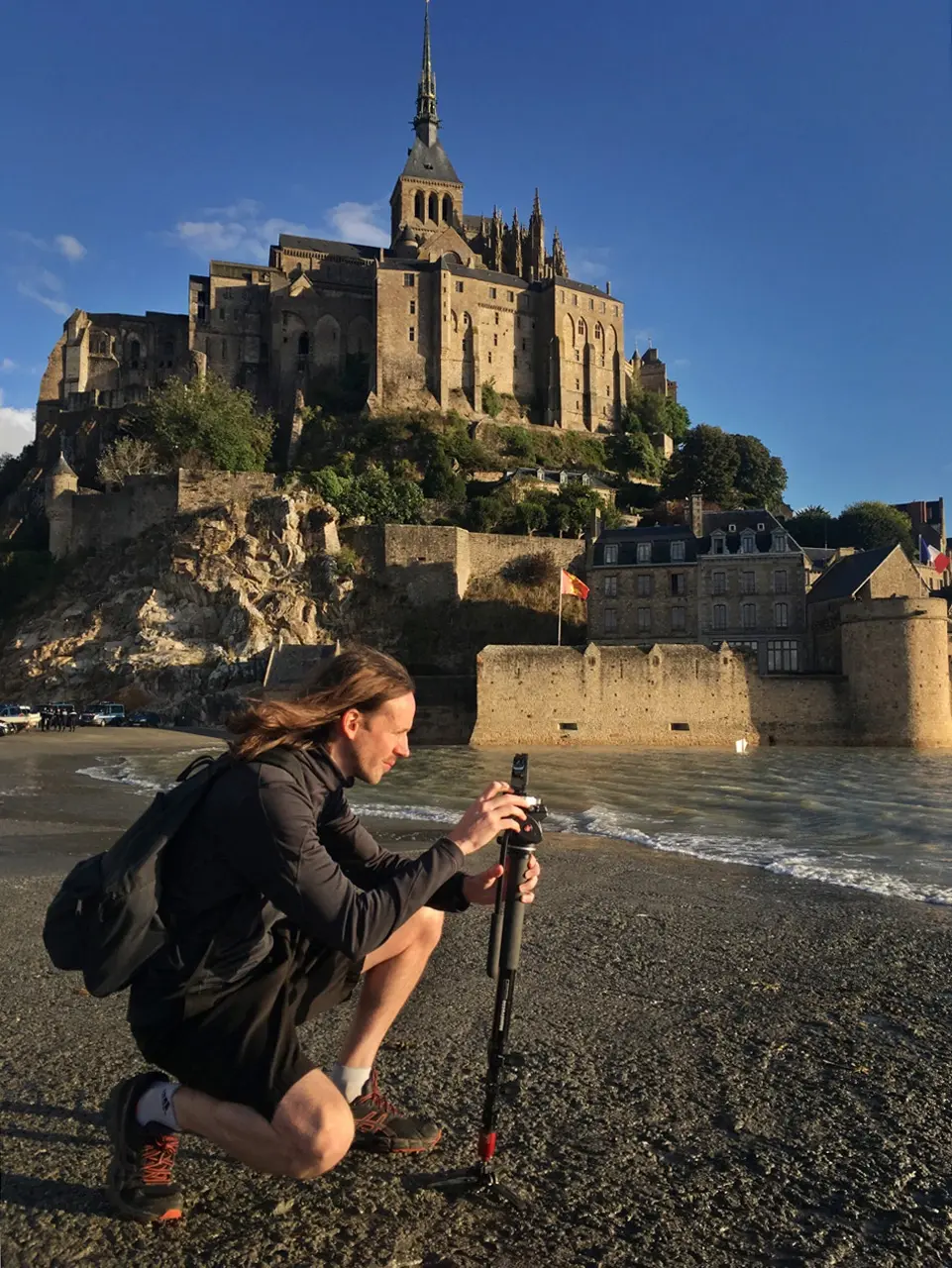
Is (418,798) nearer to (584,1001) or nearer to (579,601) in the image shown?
(584,1001)

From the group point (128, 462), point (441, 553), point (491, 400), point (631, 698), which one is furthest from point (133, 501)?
point (631, 698)

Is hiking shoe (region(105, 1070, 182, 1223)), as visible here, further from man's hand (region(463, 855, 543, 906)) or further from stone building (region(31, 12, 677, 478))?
stone building (region(31, 12, 677, 478))

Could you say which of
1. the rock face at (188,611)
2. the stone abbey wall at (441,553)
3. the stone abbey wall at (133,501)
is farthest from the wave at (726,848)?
the stone abbey wall at (133,501)

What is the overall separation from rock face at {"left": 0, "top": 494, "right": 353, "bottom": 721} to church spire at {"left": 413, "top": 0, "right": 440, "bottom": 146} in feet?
190

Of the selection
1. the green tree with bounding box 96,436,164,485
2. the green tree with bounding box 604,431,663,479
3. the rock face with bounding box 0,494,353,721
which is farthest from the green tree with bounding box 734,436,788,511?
the green tree with bounding box 96,436,164,485

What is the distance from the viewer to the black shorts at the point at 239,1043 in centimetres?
251

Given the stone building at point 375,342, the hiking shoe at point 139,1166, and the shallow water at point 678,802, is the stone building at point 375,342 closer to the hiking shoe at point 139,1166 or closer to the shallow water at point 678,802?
the shallow water at point 678,802

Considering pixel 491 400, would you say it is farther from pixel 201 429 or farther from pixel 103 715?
pixel 103 715

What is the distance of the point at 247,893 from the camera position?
101 inches

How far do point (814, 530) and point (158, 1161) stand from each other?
61239 millimetres

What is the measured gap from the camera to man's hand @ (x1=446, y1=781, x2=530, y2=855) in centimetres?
277

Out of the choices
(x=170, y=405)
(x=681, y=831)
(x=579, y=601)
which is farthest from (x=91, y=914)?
(x=170, y=405)

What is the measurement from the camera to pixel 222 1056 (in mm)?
2531

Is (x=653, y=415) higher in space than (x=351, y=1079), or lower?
higher
